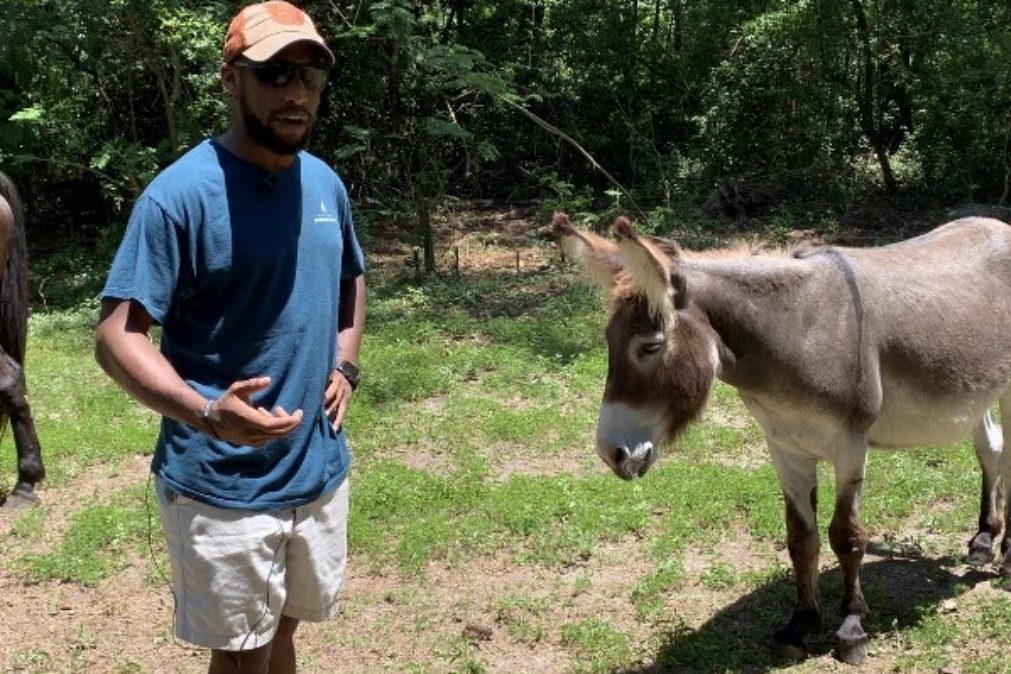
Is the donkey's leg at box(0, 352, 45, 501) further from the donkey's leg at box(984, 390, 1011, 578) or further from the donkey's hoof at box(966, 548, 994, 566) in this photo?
the donkey's leg at box(984, 390, 1011, 578)

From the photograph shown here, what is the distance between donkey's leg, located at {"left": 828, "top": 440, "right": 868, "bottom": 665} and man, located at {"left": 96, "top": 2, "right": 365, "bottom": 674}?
2067mm

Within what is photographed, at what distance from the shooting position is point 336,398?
270 cm

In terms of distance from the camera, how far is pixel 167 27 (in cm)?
1039

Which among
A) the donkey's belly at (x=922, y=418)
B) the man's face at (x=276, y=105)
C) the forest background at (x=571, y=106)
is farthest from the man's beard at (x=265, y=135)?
the forest background at (x=571, y=106)

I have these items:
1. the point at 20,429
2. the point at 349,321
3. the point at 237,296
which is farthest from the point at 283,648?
the point at 20,429

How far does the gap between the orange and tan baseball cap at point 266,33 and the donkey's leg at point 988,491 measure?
355cm

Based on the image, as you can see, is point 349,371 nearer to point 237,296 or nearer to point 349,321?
point 349,321

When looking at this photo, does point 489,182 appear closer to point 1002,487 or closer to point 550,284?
point 550,284

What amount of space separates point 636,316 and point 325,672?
1.84 m

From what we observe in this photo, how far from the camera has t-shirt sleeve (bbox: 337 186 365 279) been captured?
2.76 metres

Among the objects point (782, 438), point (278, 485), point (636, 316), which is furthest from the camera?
point (782, 438)

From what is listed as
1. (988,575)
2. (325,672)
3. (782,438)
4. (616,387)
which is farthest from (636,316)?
(988,575)

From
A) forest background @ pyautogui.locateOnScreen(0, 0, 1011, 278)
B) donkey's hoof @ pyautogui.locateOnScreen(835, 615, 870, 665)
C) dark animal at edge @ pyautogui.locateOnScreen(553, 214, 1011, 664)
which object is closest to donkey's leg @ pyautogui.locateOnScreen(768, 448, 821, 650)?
dark animal at edge @ pyautogui.locateOnScreen(553, 214, 1011, 664)

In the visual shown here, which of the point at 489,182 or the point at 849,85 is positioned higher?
the point at 849,85
